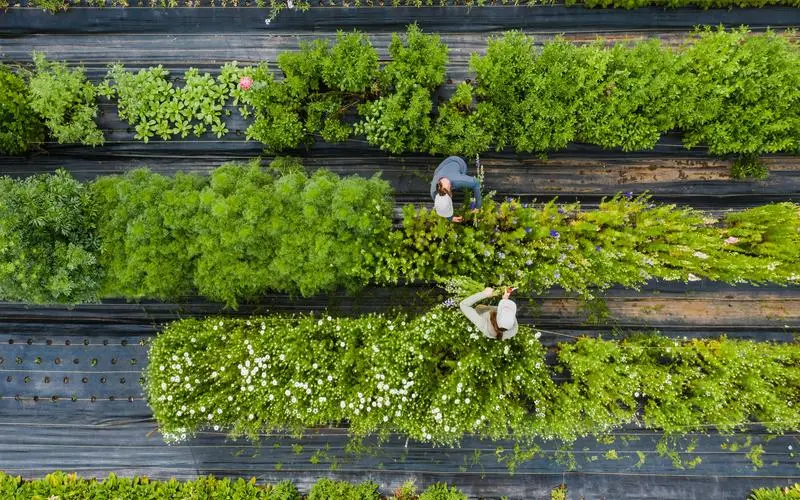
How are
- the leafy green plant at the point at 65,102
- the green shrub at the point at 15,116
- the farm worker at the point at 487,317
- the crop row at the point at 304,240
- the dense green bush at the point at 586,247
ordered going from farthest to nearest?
the leafy green plant at the point at 65,102
the green shrub at the point at 15,116
the dense green bush at the point at 586,247
the crop row at the point at 304,240
the farm worker at the point at 487,317

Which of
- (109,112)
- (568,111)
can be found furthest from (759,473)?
(109,112)

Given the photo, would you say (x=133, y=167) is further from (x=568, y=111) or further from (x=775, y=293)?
(x=775, y=293)

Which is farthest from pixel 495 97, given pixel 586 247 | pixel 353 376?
pixel 353 376

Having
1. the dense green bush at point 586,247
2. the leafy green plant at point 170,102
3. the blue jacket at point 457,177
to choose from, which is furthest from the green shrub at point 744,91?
the leafy green plant at point 170,102

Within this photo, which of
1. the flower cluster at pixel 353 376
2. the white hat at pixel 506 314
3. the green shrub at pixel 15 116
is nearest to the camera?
the white hat at pixel 506 314

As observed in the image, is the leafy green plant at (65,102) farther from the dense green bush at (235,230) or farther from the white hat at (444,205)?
the white hat at (444,205)

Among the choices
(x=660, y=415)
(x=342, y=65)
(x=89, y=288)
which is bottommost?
(x=660, y=415)

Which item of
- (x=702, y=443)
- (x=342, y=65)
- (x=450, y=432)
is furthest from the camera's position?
(x=702, y=443)
